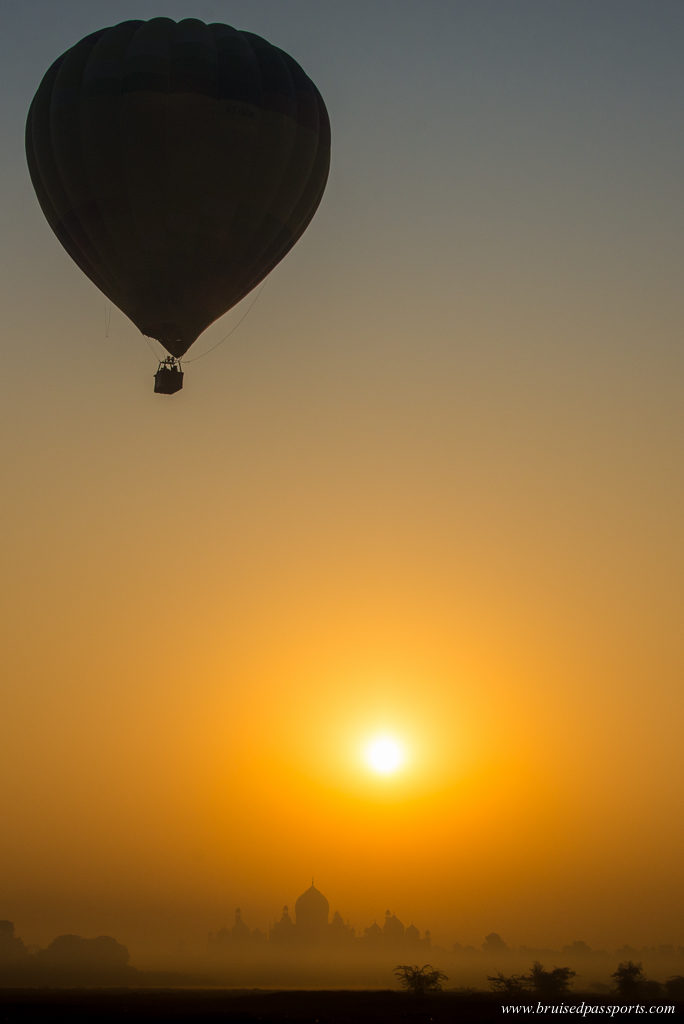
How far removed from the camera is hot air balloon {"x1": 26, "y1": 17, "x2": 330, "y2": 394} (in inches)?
1768

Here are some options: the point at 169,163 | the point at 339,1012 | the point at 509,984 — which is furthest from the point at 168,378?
the point at 509,984

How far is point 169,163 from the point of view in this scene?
44969 mm

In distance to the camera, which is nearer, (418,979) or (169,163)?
(169,163)

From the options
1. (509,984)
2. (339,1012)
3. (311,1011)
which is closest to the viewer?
(339,1012)

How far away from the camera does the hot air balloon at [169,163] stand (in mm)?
44906

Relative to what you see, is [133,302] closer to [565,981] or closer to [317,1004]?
[317,1004]

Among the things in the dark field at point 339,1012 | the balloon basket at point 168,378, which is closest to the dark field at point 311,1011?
the dark field at point 339,1012

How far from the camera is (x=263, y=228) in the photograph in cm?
4659

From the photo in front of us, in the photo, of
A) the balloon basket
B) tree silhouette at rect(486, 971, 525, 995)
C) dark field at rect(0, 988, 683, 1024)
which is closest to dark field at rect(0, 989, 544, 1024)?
dark field at rect(0, 988, 683, 1024)

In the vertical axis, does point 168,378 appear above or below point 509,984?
above

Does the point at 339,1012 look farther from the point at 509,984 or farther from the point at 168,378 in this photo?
the point at 168,378

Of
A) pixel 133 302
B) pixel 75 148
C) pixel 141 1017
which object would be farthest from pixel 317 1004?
pixel 75 148

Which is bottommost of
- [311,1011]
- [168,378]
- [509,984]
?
[311,1011]

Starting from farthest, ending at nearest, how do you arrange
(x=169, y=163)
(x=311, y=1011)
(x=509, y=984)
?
(x=509, y=984)
(x=311, y=1011)
(x=169, y=163)
